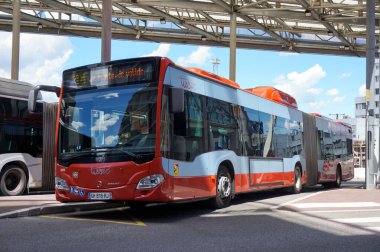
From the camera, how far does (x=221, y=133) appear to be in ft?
37.4

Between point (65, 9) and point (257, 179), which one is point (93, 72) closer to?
point (257, 179)

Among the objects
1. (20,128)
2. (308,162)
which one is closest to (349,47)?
(308,162)

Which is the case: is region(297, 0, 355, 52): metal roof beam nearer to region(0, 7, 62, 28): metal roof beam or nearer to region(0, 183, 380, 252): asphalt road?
region(0, 7, 62, 28): metal roof beam

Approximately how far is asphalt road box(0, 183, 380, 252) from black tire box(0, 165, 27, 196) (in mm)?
4387

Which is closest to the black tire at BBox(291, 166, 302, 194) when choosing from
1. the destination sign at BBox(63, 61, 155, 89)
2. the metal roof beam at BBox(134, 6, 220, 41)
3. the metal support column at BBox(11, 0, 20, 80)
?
the destination sign at BBox(63, 61, 155, 89)

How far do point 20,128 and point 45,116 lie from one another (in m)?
0.84

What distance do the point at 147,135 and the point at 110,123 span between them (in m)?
0.82

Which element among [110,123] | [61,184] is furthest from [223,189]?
[61,184]

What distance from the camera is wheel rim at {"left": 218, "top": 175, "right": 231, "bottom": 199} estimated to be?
1130cm

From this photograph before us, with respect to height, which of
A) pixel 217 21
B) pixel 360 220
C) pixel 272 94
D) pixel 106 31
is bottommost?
pixel 360 220

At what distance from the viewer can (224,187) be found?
11.5 m

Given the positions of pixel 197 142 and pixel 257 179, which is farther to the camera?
pixel 257 179

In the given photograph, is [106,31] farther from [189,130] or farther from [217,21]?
[217,21]

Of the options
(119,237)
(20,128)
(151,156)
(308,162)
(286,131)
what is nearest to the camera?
(119,237)
